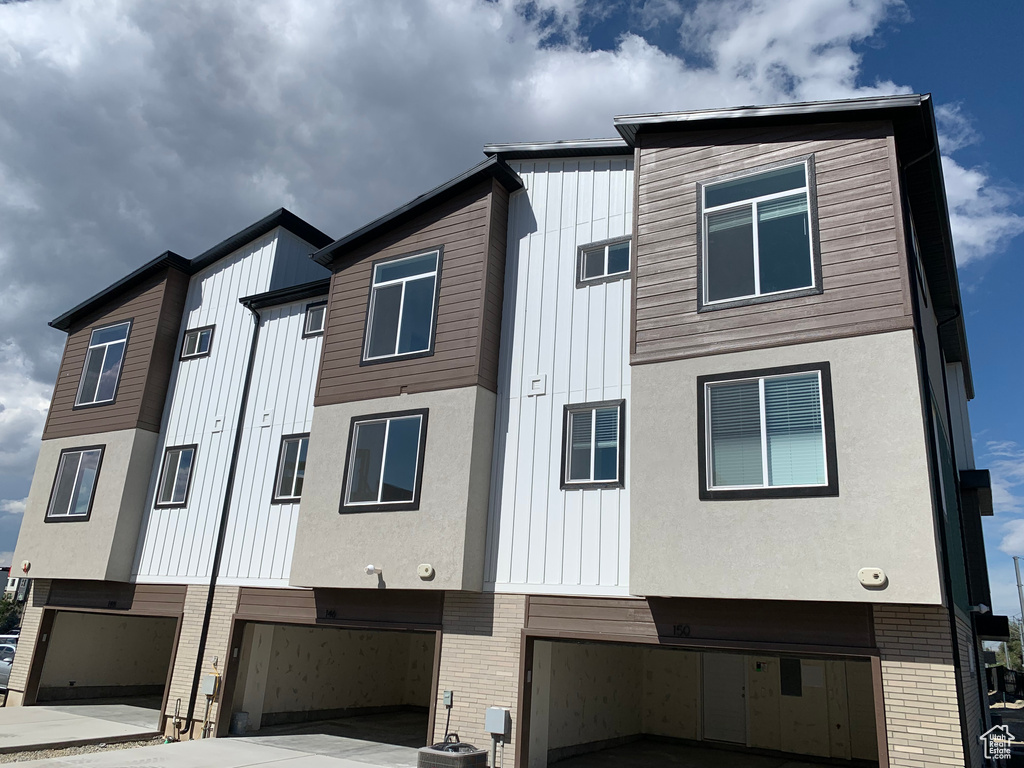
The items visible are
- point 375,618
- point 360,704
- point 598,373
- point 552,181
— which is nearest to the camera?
point 598,373

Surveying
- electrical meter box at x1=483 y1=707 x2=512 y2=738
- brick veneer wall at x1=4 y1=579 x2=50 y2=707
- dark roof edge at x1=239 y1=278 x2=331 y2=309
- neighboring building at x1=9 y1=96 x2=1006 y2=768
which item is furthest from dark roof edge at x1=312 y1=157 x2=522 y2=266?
brick veneer wall at x1=4 y1=579 x2=50 y2=707

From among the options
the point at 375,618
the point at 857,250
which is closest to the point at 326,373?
the point at 375,618

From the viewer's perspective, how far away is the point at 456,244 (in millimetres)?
13484

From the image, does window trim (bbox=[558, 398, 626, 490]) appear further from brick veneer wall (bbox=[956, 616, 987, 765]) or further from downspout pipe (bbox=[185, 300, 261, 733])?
downspout pipe (bbox=[185, 300, 261, 733])

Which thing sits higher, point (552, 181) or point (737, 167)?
point (552, 181)

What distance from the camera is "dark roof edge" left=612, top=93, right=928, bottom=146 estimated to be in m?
9.86

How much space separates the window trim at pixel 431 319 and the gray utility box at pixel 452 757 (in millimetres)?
6057

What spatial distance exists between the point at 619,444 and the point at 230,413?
933 cm

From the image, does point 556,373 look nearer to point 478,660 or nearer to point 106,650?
point 478,660

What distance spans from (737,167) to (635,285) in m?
2.20

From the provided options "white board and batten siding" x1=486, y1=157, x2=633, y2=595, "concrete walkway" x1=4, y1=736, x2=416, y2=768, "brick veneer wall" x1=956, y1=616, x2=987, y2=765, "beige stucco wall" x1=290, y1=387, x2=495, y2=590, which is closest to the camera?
"brick veneer wall" x1=956, y1=616, x2=987, y2=765

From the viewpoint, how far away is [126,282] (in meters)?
18.6

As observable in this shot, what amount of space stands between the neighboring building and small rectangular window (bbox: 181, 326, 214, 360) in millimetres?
77

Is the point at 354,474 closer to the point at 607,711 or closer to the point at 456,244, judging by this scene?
the point at 456,244
